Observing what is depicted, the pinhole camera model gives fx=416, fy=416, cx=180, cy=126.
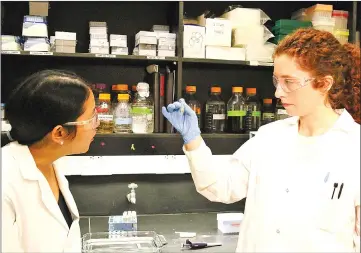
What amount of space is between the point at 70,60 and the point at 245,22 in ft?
3.56

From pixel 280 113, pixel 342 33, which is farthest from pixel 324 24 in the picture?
pixel 280 113

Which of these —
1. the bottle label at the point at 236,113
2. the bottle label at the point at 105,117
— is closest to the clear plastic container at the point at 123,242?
the bottle label at the point at 105,117

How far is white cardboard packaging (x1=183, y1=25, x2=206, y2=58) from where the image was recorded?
2400mm

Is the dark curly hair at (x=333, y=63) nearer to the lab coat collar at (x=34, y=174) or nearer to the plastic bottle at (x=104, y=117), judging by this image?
the lab coat collar at (x=34, y=174)

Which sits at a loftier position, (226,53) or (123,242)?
(226,53)

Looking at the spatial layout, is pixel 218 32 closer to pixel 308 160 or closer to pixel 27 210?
pixel 308 160

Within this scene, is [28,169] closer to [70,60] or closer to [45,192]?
[45,192]

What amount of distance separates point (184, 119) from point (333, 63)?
650mm

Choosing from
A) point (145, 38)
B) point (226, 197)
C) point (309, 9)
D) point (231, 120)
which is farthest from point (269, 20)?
point (226, 197)

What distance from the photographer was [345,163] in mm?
1293

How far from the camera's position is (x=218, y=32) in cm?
243

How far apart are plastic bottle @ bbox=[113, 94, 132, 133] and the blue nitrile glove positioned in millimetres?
669

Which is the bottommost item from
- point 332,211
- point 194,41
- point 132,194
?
point 132,194

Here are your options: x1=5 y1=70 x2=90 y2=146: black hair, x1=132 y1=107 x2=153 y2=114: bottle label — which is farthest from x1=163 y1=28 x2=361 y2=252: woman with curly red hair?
x1=132 y1=107 x2=153 y2=114: bottle label
